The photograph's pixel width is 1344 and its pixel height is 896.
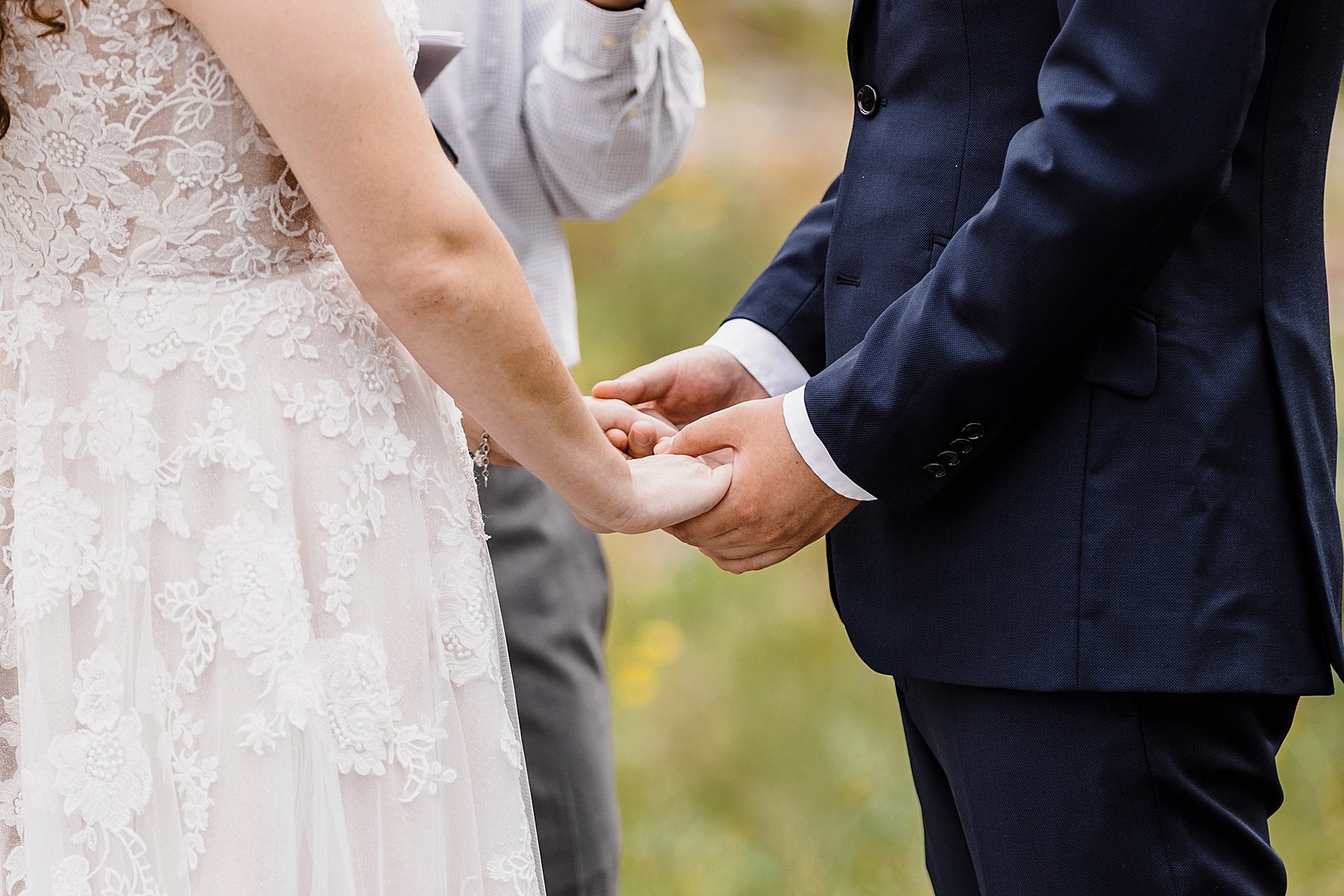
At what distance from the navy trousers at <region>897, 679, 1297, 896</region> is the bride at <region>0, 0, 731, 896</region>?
0.54m

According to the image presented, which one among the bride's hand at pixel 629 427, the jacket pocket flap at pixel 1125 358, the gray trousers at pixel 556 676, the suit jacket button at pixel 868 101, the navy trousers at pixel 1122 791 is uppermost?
the suit jacket button at pixel 868 101

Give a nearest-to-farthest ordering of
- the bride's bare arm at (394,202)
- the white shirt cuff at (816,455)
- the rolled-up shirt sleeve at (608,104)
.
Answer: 1. the bride's bare arm at (394,202)
2. the white shirt cuff at (816,455)
3. the rolled-up shirt sleeve at (608,104)

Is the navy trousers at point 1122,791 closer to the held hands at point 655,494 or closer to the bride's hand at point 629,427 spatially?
the held hands at point 655,494

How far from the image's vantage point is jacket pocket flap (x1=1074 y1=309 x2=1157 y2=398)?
1.22m

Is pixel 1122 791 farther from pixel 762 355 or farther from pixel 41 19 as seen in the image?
pixel 41 19

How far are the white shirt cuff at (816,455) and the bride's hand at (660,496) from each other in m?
0.14

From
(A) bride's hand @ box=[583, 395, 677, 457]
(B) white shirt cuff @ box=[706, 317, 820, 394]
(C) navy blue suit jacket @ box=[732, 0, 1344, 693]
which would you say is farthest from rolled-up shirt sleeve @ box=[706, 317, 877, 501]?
(C) navy blue suit jacket @ box=[732, 0, 1344, 693]

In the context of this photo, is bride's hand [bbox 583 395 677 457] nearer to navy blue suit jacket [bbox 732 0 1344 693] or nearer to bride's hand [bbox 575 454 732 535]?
bride's hand [bbox 575 454 732 535]

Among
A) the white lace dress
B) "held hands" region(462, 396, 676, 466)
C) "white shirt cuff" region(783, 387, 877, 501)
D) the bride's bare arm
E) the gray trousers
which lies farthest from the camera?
the gray trousers

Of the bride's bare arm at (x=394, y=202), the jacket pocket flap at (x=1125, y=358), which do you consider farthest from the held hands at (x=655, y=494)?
the jacket pocket flap at (x=1125, y=358)

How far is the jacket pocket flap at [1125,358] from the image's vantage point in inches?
48.2

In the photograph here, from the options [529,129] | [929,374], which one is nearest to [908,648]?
[929,374]

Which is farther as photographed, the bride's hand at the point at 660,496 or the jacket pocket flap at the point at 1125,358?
the bride's hand at the point at 660,496

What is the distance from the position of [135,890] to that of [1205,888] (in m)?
0.97
